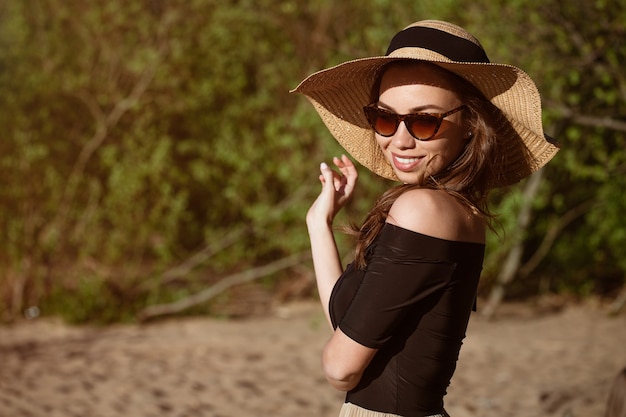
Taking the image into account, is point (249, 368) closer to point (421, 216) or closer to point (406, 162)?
point (406, 162)

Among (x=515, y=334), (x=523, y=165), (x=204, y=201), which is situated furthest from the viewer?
(x=204, y=201)

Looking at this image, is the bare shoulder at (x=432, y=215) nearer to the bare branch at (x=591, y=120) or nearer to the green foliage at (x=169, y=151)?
the bare branch at (x=591, y=120)

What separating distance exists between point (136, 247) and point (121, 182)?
0.69 m

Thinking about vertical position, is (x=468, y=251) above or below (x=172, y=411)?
above

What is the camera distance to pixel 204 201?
29.0ft

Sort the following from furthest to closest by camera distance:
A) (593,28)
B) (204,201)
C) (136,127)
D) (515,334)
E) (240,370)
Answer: (204,201), (136,127), (515,334), (240,370), (593,28)

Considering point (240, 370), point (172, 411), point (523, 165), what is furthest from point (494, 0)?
point (523, 165)

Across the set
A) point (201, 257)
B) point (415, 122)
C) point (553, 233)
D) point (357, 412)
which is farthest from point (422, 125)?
point (553, 233)

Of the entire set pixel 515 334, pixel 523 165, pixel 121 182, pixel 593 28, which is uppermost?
pixel 593 28

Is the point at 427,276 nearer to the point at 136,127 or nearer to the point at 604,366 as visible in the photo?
the point at 604,366

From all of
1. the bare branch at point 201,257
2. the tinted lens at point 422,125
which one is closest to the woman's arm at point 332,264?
the tinted lens at point 422,125

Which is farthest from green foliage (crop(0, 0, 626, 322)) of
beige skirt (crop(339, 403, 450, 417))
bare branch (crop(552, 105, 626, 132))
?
beige skirt (crop(339, 403, 450, 417))

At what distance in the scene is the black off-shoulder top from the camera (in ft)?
5.40

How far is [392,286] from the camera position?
5.39 ft
